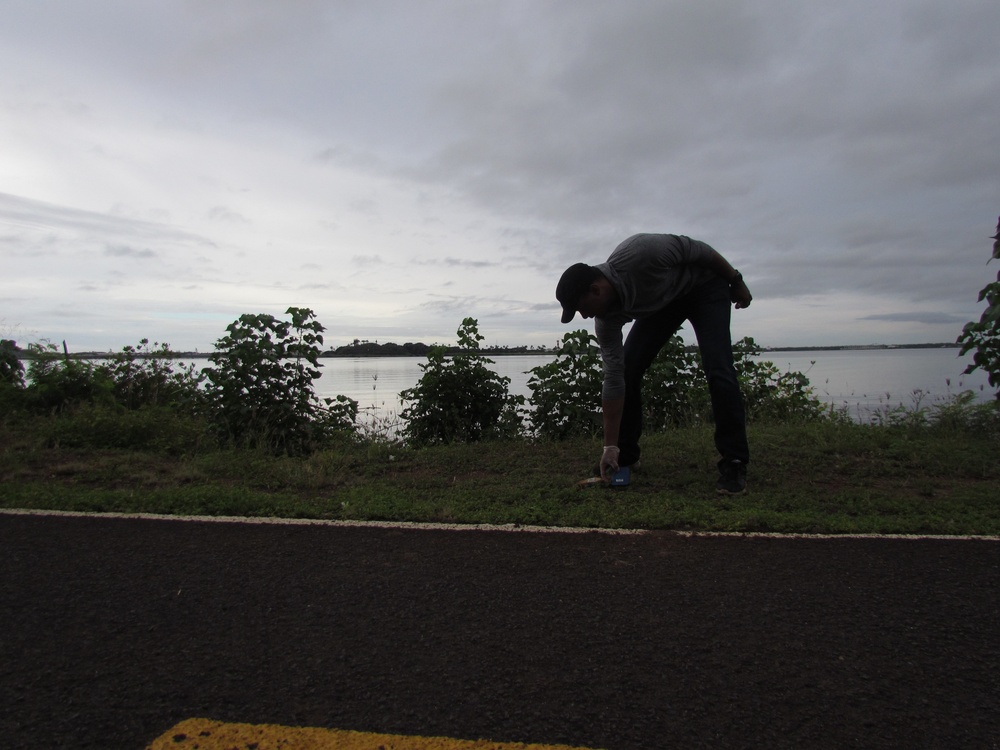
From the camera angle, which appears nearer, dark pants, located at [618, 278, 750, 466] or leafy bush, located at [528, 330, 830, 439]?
dark pants, located at [618, 278, 750, 466]

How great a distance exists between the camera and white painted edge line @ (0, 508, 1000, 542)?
10.3 ft

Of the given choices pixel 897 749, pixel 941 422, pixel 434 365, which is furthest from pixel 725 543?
pixel 434 365

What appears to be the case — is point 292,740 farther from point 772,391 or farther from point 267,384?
point 772,391

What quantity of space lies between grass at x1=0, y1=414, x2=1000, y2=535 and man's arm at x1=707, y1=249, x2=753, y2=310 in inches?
47.6

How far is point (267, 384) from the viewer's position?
666 centimetres

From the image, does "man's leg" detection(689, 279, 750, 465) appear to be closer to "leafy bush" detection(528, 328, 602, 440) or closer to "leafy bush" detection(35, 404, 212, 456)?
"leafy bush" detection(528, 328, 602, 440)

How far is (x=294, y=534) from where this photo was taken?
128 inches

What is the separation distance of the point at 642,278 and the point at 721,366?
0.77 metres

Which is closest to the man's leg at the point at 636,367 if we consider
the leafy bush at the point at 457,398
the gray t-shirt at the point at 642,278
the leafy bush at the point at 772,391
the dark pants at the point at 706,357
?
the dark pants at the point at 706,357

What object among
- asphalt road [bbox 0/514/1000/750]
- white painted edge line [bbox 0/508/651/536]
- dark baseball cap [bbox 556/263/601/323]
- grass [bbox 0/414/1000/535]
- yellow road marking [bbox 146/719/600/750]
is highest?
dark baseball cap [bbox 556/263/601/323]

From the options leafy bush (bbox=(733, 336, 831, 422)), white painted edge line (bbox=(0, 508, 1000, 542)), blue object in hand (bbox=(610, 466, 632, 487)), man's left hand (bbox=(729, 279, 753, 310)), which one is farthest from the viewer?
leafy bush (bbox=(733, 336, 831, 422))

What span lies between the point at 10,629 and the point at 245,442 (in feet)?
13.6

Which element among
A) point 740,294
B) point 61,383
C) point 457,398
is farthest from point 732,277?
point 61,383

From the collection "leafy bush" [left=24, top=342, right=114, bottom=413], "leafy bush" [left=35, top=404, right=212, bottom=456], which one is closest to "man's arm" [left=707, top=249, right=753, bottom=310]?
"leafy bush" [left=35, top=404, right=212, bottom=456]
